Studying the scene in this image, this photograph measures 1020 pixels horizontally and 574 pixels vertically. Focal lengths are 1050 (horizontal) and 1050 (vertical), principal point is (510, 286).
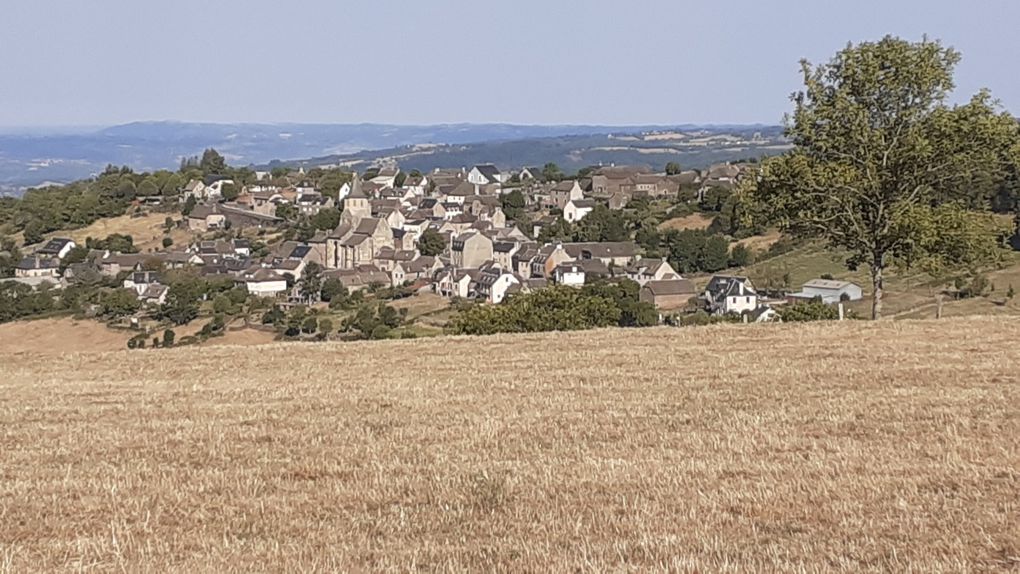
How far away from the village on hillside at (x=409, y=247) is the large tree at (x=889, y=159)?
124ft

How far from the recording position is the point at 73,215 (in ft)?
489

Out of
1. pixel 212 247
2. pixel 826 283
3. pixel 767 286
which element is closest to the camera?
pixel 826 283

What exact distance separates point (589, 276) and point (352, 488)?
92176mm

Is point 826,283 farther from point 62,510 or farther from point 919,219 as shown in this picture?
point 62,510

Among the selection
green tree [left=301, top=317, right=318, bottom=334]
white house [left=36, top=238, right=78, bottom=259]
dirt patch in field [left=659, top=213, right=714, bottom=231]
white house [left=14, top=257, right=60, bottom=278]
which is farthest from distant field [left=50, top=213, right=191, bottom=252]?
dirt patch in field [left=659, top=213, right=714, bottom=231]

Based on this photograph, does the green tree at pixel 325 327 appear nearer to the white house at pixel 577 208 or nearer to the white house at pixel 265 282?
the white house at pixel 265 282

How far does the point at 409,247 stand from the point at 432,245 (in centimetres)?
613

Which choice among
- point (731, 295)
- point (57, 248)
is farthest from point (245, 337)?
point (57, 248)

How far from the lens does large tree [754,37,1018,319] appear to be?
1085 inches

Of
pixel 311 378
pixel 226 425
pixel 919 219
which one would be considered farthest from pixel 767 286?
pixel 226 425

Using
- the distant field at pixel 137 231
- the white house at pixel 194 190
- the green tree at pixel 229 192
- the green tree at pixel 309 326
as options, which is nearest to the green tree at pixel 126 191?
the distant field at pixel 137 231

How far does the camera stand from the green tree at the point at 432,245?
131m

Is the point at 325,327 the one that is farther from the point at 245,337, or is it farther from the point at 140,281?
the point at 140,281

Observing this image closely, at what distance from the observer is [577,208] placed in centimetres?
14862
